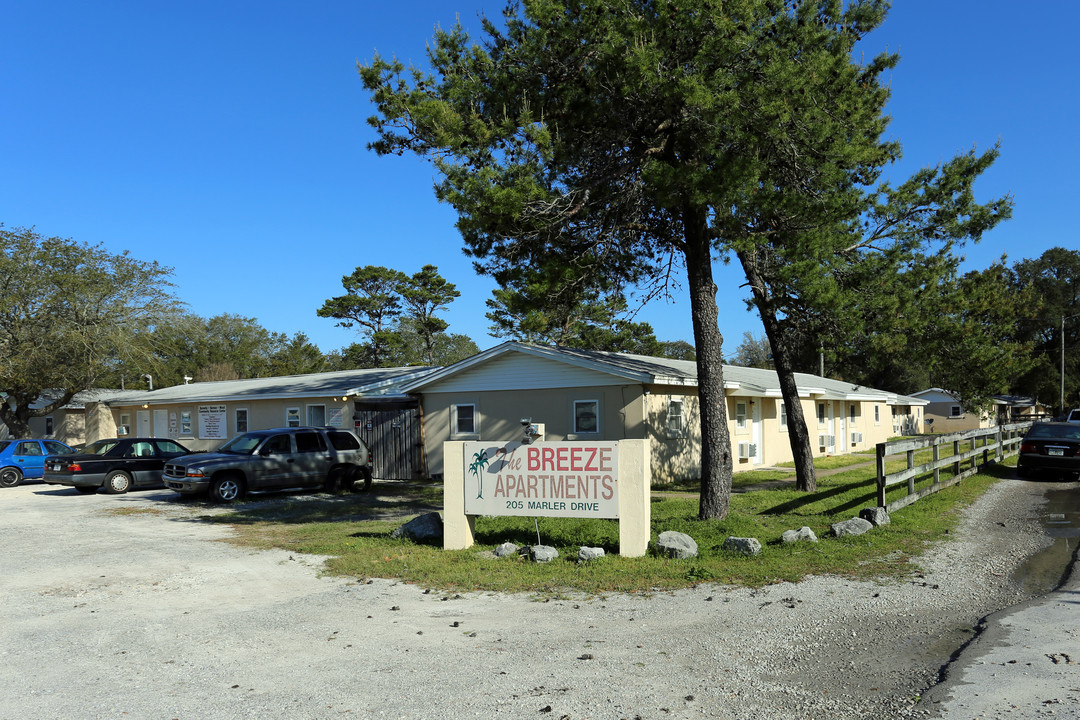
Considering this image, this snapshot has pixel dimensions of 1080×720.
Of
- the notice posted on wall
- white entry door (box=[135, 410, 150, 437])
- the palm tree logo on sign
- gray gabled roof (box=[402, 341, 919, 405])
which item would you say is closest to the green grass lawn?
the palm tree logo on sign

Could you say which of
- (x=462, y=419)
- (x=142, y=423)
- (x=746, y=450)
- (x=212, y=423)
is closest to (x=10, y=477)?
(x=212, y=423)

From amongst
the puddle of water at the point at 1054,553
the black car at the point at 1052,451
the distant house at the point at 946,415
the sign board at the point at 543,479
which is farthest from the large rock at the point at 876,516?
the distant house at the point at 946,415

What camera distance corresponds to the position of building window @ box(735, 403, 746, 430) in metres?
23.7

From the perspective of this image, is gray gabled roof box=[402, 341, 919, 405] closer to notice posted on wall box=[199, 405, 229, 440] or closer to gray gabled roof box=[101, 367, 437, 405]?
gray gabled roof box=[101, 367, 437, 405]

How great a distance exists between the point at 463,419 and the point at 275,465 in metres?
5.98

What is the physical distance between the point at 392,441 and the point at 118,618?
16711mm

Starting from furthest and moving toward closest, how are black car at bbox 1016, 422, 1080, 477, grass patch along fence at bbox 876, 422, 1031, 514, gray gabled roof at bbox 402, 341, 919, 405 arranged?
1. gray gabled roof at bbox 402, 341, 919, 405
2. black car at bbox 1016, 422, 1080, 477
3. grass patch along fence at bbox 876, 422, 1031, 514

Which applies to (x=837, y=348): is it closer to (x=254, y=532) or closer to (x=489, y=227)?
(x=489, y=227)

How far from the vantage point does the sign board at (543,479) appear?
1002cm

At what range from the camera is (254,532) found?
43.1ft

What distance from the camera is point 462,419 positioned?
75.1 ft

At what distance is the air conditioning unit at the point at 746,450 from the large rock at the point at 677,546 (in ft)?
48.1

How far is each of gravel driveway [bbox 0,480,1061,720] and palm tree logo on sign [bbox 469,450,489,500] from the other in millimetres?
2181

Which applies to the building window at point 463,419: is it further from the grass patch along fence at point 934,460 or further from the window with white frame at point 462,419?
the grass patch along fence at point 934,460
